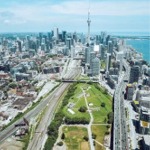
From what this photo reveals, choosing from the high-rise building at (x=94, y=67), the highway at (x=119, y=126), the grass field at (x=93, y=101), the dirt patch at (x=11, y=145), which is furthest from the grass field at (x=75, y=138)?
the high-rise building at (x=94, y=67)

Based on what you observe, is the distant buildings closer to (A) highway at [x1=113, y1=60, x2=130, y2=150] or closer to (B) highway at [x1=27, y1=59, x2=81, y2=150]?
(A) highway at [x1=113, y1=60, x2=130, y2=150]

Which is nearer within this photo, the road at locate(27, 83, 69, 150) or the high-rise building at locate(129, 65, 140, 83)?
the road at locate(27, 83, 69, 150)

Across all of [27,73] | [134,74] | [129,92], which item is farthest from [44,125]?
[27,73]

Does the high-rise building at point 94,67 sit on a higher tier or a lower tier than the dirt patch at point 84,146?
higher

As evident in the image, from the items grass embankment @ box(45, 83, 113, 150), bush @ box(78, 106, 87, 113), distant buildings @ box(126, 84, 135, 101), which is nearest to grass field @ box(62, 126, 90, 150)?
grass embankment @ box(45, 83, 113, 150)

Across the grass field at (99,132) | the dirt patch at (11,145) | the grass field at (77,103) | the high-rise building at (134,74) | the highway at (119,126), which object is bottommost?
the dirt patch at (11,145)

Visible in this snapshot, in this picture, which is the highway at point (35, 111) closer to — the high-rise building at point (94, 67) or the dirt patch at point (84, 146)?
the high-rise building at point (94, 67)

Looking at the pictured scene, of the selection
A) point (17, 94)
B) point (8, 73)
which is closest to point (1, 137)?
point (17, 94)

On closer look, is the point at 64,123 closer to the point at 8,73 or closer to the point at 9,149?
the point at 9,149
